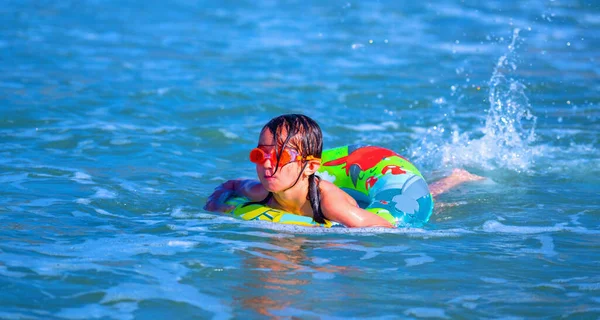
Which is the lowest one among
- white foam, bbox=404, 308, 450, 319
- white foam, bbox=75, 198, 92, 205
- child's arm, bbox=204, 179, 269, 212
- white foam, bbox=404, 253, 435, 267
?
white foam, bbox=404, 308, 450, 319

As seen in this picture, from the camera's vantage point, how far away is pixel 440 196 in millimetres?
6332

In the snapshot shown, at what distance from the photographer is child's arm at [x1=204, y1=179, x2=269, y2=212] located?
5.45 metres

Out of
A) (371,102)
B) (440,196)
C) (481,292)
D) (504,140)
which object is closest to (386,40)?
(371,102)

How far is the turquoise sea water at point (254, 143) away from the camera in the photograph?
4090 mm

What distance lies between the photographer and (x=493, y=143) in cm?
778

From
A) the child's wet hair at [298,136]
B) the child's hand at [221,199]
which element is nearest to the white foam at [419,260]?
the child's wet hair at [298,136]

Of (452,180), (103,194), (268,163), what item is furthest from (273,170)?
(452,180)

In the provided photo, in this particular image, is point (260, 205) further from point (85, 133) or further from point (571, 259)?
point (85, 133)

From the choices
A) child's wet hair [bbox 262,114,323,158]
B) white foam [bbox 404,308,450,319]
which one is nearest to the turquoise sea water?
white foam [bbox 404,308,450,319]

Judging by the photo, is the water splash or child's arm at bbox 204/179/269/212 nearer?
child's arm at bbox 204/179/269/212

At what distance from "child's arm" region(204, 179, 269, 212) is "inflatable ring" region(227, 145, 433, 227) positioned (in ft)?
0.19

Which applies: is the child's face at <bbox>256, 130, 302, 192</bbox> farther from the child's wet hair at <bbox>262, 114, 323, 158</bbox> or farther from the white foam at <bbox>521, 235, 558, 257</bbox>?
the white foam at <bbox>521, 235, 558, 257</bbox>

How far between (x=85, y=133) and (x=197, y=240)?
3.42 m

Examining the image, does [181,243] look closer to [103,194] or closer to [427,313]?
[103,194]
